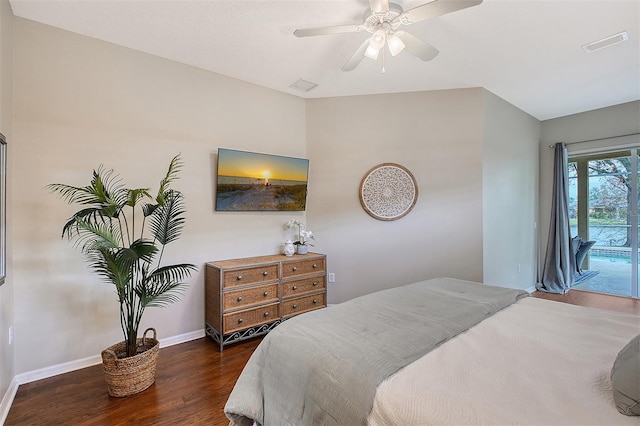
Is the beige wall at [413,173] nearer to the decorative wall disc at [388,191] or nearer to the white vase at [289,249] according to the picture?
the decorative wall disc at [388,191]

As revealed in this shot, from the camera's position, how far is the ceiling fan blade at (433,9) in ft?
5.34

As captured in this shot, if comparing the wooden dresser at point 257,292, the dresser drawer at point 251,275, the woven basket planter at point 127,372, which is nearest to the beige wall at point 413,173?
the wooden dresser at point 257,292

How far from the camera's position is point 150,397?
81.0 inches

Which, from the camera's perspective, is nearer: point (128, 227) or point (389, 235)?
point (128, 227)

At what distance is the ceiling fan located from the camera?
67.2 inches

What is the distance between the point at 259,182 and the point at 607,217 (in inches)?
198

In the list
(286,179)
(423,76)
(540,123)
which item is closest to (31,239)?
(286,179)

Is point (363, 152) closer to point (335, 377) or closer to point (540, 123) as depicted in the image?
point (335, 377)

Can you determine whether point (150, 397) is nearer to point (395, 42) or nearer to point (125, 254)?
point (125, 254)

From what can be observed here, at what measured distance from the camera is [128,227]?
8.79ft

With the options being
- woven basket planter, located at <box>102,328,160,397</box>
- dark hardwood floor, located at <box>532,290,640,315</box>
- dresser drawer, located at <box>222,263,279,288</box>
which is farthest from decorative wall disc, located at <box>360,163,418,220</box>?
woven basket planter, located at <box>102,328,160,397</box>

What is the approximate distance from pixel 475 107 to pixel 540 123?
229 centimetres

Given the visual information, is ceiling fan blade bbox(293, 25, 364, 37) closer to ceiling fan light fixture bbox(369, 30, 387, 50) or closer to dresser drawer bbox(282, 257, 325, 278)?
ceiling fan light fixture bbox(369, 30, 387, 50)

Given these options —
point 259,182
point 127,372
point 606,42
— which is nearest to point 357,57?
point 259,182
